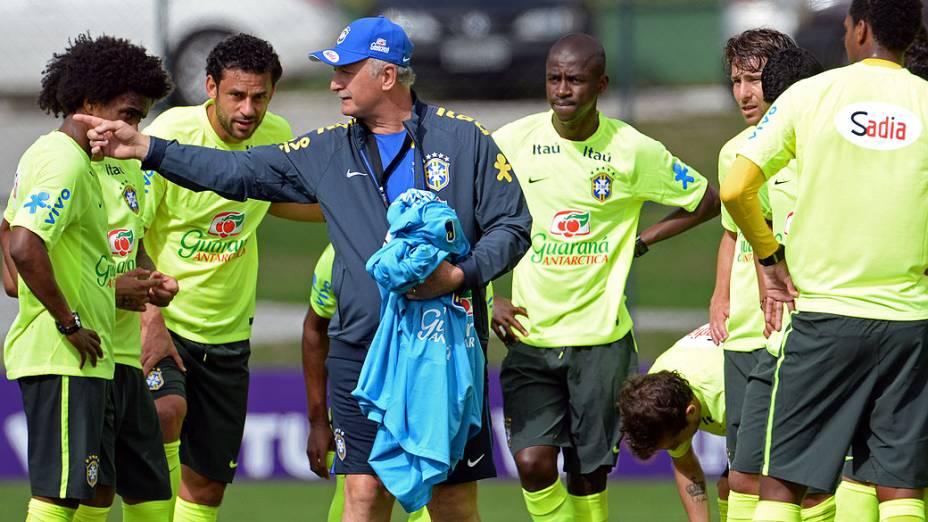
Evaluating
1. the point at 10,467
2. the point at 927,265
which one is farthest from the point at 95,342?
the point at 10,467

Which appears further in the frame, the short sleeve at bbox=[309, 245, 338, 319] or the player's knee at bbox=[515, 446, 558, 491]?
the player's knee at bbox=[515, 446, 558, 491]

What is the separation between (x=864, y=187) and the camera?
17.7 feet

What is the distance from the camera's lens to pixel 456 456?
558 centimetres

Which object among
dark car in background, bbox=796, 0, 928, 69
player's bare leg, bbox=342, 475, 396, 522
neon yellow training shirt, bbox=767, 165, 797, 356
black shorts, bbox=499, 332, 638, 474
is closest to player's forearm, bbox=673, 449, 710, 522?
black shorts, bbox=499, 332, 638, 474

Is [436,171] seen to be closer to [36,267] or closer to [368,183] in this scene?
[368,183]

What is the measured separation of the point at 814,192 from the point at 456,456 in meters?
1.66

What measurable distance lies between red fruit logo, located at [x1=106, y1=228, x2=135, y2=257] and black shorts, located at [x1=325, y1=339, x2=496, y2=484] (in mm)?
1239

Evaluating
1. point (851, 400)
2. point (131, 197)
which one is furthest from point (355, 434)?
point (851, 400)

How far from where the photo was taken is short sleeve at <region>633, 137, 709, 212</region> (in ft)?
24.7

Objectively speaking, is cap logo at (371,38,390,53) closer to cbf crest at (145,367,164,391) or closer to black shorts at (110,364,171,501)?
black shorts at (110,364,171,501)

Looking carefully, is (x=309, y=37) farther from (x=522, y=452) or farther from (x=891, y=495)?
(x=891, y=495)

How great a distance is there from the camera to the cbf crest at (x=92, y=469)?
589 centimetres

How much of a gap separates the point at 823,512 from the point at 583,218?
6.29ft

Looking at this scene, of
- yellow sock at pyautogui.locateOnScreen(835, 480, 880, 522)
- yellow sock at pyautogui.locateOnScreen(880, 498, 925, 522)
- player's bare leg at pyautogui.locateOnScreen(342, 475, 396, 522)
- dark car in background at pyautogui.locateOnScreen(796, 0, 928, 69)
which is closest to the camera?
yellow sock at pyautogui.locateOnScreen(880, 498, 925, 522)
